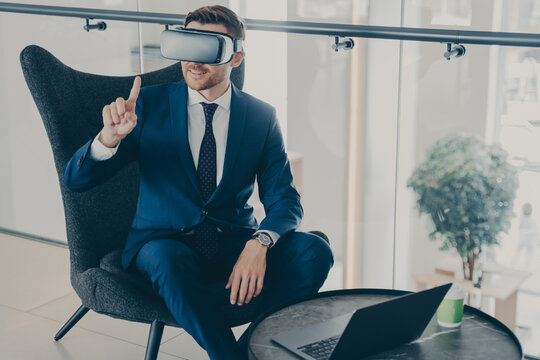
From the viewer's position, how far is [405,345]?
1.47 meters

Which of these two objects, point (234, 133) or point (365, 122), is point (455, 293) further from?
point (365, 122)

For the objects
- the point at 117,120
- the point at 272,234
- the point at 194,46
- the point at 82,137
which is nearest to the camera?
the point at 194,46

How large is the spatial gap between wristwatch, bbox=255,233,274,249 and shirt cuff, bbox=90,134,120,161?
45 centimetres

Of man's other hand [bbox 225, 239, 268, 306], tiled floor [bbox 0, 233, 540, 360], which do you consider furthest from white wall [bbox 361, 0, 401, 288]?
man's other hand [bbox 225, 239, 268, 306]

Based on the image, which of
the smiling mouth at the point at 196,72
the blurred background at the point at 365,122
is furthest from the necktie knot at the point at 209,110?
the blurred background at the point at 365,122

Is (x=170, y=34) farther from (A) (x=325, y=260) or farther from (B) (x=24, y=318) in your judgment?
(B) (x=24, y=318)

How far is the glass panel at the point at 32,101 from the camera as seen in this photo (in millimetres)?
3553

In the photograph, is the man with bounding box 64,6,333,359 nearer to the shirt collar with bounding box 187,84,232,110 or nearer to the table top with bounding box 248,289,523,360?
the shirt collar with bounding box 187,84,232,110

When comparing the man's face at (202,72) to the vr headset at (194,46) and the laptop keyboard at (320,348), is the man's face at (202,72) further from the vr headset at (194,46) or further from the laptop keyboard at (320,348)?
the laptop keyboard at (320,348)

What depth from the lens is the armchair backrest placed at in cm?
213

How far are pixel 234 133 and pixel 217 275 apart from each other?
1.35 feet

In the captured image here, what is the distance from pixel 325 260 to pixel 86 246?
0.73 m

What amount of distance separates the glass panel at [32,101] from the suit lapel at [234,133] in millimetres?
1543

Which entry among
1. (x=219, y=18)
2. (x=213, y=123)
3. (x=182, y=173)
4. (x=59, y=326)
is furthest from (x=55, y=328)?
(x=219, y=18)
